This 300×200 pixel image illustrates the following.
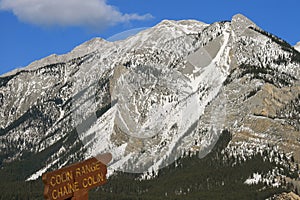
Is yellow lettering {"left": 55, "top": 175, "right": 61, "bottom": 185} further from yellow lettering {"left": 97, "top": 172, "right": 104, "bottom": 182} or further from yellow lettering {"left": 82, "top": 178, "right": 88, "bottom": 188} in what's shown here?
yellow lettering {"left": 97, "top": 172, "right": 104, "bottom": 182}

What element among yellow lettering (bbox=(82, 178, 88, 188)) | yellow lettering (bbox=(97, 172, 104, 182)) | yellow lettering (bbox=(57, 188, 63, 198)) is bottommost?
yellow lettering (bbox=(57, 188, 63, 198))

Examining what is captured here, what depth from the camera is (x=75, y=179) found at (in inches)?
572

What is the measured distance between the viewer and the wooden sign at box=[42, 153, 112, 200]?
46.5ft

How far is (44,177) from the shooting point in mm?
14125

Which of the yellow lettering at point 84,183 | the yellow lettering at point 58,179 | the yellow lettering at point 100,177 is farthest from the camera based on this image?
the yellow lettering at point 100,177

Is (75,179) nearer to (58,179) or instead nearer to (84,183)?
(84,183)

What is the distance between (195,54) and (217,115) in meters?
3.01

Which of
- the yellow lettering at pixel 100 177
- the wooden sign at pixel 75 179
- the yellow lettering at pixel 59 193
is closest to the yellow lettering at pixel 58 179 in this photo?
the wooden sign at pixel 75 179

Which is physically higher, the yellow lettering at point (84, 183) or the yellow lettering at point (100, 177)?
the yellow lettering at point (100, 177)

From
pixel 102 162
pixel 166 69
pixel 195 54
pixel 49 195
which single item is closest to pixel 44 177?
pixel 49 195

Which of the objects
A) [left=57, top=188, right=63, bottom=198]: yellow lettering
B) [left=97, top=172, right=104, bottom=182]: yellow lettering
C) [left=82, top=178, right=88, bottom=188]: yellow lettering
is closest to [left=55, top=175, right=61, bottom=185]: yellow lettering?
[left=57, top=188, right=63, bottom=198]: yellow lettering

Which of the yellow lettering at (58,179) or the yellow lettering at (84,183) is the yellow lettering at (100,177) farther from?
the yellow lettering at (58,179)

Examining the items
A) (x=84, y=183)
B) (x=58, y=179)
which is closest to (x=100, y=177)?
(x=84, y=183)

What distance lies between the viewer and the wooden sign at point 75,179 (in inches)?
558
